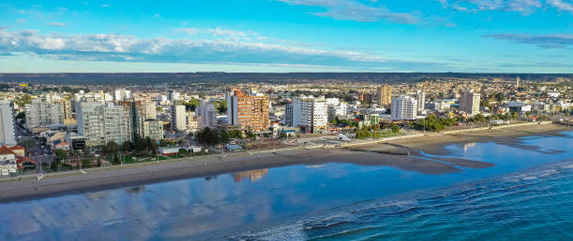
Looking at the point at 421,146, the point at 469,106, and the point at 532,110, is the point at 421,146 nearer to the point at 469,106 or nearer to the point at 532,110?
the point at 469,106

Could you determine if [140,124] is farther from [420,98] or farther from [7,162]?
[420,98]

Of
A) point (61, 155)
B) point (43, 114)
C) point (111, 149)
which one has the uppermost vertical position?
point (43, 114)

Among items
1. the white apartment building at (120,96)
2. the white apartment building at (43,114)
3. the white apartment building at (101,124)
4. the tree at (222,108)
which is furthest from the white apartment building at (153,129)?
the white apartment building at (120,96)

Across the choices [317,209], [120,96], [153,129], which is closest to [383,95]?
[120,96]

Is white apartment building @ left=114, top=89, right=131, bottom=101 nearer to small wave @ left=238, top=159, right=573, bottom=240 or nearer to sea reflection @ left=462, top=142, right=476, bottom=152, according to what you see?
sea reflection @ left=462, top=142, right=476, bottom=152

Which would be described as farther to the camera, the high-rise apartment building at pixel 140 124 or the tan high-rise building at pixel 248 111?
the tan high-rise building at pixel 248 111

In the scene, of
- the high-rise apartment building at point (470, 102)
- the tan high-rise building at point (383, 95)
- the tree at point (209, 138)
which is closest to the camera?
the tree at point (209, 138)

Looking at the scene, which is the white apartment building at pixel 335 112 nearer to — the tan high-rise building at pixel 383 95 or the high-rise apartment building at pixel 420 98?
the high-rise apartment building at pixel 420 98

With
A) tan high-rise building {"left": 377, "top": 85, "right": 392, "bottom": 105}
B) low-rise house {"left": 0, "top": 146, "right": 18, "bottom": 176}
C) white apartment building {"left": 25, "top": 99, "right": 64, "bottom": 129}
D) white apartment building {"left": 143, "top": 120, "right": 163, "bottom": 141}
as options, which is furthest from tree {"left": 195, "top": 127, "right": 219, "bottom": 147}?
tan high-rise building {"left": 377, "top": 85, "right": 392, "bottom": 105}
